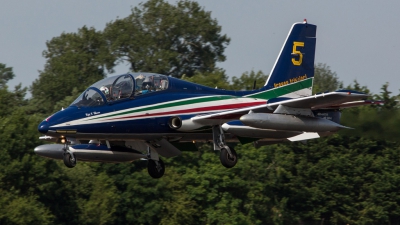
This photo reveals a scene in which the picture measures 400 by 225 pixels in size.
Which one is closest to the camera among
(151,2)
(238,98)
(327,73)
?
(238,98)

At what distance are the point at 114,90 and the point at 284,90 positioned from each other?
16.8 ft

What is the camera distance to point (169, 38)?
63875mm

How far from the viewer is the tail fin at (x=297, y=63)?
20734mm

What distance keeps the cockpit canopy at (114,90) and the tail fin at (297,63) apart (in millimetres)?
4052

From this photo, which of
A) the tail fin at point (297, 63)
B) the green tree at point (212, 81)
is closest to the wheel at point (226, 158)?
the tail fin at point (297, 63)

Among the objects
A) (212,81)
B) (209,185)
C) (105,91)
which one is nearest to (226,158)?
(105,91)

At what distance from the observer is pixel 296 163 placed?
137 feet

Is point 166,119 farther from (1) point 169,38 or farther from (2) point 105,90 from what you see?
(1) point 169,38

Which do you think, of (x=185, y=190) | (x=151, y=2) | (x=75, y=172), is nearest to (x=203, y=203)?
(x=185, y=190)

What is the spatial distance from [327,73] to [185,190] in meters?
45.9

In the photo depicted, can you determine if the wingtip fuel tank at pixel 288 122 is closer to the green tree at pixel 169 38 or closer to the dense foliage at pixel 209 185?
the dense foliage at pixel 209 185

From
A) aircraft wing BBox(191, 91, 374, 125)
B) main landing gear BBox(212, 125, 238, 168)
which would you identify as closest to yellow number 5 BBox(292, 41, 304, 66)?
aircraft wing BBox(191, 91, 374, 125)

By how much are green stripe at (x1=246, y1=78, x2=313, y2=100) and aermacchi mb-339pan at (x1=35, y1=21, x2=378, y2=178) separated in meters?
0.21

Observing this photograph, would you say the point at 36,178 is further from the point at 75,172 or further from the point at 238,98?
the point at 238,98
